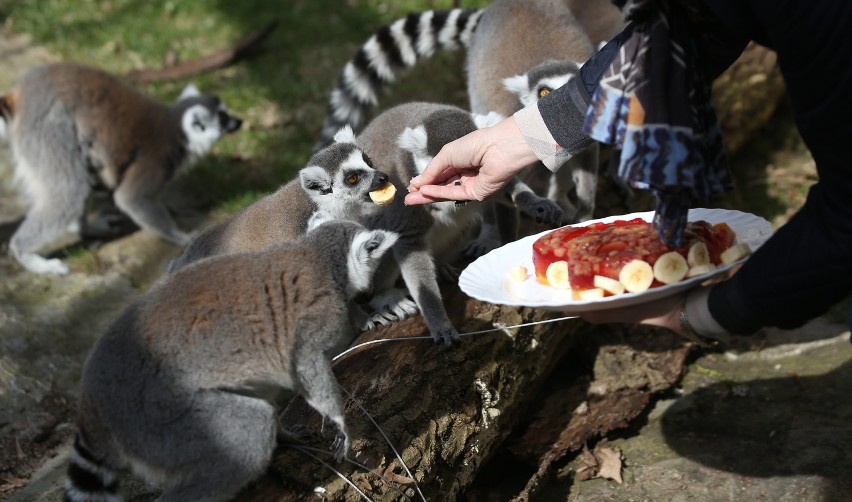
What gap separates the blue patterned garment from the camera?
231cm

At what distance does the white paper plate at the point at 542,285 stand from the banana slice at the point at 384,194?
48.8 inches

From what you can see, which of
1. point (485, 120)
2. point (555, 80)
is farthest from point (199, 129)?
point (485, 120)

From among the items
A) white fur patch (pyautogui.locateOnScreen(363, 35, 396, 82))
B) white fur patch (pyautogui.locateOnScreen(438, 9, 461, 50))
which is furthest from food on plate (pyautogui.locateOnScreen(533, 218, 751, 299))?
white fur patch (pyautogui.locateOnScreen(438, 9, 461, 50))

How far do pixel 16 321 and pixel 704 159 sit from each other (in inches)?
197

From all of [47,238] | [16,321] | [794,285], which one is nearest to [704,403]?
[794,285]

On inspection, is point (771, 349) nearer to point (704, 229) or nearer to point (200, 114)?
point (704, 229)

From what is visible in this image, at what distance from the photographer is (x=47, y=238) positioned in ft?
22.2

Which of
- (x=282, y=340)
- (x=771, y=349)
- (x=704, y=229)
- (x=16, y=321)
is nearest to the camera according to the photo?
(x=704, y=229)

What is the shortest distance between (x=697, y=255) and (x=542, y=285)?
21.5 inches

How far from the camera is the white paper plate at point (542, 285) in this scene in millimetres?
2625

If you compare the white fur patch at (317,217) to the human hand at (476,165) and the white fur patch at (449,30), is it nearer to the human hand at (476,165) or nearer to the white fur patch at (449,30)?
the human hand at (476,165)

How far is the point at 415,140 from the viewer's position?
4430 mm

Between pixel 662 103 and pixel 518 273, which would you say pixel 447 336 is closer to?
pixel 518 273

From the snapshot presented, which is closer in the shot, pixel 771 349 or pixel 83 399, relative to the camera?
pixel 83 399
